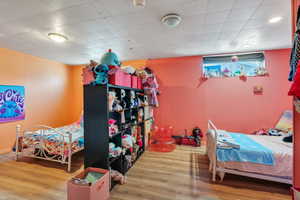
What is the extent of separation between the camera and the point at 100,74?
1.83 metres

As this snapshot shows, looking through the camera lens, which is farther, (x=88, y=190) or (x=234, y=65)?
(x=234, y=65)

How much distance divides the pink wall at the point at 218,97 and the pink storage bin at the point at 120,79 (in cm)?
186

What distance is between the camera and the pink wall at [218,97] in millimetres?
3432

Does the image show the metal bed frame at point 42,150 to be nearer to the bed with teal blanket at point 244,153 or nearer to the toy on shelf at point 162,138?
the toy on shelf at point 162,138

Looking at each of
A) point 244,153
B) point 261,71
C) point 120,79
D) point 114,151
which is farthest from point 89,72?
point 261,71

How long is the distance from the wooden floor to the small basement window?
2481 millimetres

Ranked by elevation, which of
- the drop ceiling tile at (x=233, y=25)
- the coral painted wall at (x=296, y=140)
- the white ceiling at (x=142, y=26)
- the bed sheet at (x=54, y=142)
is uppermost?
the drop ceiling tile at (x=233, y=25)

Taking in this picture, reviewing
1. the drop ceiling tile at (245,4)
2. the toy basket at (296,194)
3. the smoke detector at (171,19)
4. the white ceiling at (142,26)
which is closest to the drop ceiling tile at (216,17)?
the white ceiling at (142,26)

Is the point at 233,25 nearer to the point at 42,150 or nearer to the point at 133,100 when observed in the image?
the point at 133,100

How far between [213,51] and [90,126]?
3.45m

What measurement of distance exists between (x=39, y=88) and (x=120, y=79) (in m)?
3.29

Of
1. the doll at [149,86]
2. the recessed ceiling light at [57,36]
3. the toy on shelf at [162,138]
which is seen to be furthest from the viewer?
the toy on shelf at [162,138]

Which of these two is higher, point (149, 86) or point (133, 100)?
point (149, 86)

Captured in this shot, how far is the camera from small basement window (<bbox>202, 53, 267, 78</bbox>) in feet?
11.7
